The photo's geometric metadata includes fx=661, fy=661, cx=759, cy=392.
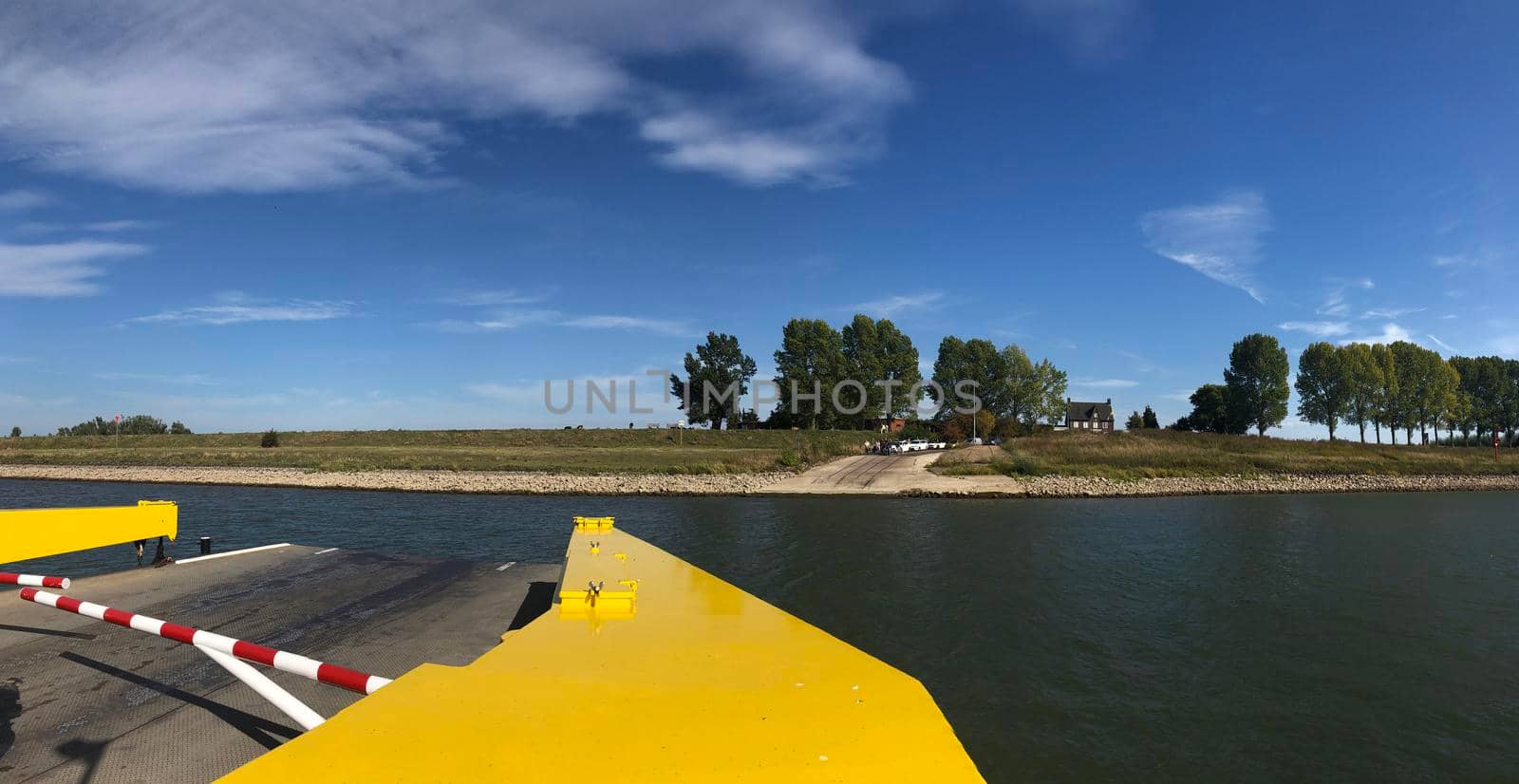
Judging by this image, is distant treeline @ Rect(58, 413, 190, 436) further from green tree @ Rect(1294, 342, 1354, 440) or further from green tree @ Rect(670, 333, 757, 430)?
green tree @ Rect(1294, 342, 1354, 440)

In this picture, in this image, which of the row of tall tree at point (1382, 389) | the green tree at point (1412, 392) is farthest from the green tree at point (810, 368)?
the green tree at point (1412, 392)

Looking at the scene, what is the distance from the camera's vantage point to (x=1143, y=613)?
11.9 metres

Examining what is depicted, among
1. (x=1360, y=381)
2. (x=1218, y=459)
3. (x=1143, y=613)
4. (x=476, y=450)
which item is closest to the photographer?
(x=1143, y=613)

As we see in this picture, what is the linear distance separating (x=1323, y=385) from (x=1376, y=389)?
476 cm

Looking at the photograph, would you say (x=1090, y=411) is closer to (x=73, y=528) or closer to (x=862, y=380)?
(x=862, y=380)

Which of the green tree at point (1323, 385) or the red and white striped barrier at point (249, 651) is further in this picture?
the green tree at point (1323, 385)

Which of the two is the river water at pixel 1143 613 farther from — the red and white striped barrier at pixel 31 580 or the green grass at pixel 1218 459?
the green grass at pixel 1218 459

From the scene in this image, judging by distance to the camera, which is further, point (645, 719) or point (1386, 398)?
point (1386, 398)

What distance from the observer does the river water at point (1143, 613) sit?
7102 mm

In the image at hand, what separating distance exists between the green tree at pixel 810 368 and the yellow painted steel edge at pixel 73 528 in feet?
224

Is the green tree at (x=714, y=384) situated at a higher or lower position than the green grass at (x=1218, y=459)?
higher

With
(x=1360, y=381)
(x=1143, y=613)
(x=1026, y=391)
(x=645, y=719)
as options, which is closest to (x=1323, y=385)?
(x=1360, y=381)

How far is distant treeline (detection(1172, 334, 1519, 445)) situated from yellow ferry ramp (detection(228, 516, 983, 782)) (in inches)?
3829

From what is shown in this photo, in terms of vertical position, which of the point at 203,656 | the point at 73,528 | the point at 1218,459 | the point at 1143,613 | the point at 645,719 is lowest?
the point at 1143,613
